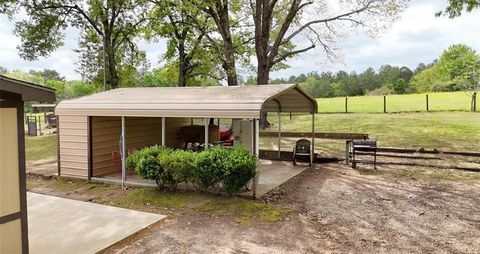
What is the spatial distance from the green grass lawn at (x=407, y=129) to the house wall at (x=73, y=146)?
276 inches

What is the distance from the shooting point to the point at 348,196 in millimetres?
7543

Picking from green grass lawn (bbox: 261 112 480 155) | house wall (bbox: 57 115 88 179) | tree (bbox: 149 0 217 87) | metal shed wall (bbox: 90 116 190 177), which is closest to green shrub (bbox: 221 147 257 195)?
metal shed wall (bbox: 90 116 190 177)

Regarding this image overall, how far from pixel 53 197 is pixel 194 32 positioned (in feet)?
54.5

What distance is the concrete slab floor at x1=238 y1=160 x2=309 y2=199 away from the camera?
800 cm

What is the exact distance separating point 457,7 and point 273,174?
10.5m

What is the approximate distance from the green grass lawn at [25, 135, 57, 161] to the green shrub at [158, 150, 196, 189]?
7747 millimetres

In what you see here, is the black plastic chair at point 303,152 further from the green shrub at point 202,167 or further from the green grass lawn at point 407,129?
the green shrub at point 202,167

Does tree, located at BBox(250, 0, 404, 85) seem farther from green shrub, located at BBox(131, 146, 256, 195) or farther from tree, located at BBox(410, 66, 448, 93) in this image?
tree, located at BBox(410, 66, 448, 93)

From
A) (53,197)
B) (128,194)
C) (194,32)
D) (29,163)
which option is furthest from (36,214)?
(194,32)

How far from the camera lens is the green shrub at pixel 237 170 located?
701 centimetres

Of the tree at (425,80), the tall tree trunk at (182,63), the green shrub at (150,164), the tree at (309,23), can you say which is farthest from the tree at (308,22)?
the tree at (425,80)

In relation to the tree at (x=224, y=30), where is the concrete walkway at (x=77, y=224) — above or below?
below

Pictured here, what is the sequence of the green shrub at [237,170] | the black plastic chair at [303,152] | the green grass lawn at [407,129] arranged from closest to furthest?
1. the green shrub at [237,170]
2. the black plastic chair at [303,152]
3. the green grass lawn at [407,129]

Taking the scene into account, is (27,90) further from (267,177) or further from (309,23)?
(309,23)
